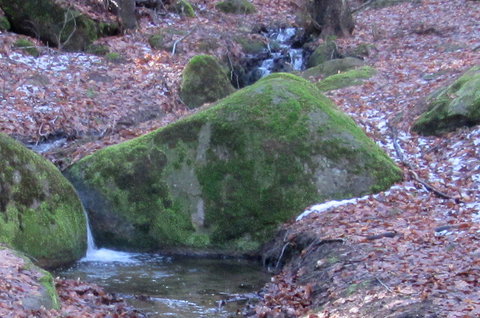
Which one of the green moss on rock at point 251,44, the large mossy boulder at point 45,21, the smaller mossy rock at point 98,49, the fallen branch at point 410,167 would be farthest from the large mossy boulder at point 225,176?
the green moss on rock at point 251,44

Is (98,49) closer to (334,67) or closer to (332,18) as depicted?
(334,67)

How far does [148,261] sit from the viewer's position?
971 cm

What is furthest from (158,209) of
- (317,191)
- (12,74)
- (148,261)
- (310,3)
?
(310,3)

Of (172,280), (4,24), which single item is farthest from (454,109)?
(4,24)

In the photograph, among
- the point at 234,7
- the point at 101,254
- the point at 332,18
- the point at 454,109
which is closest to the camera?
the point at 101,254

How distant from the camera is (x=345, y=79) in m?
15.9

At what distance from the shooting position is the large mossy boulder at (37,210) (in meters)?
8.73

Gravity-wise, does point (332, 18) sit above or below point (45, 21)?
below

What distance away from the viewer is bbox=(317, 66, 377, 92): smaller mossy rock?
1563 centimetres

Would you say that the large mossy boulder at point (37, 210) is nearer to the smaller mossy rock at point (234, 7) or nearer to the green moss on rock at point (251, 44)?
the green moss on rock at point (251, 44)

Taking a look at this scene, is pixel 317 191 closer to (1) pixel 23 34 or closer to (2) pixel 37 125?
(2) pixel 37 125

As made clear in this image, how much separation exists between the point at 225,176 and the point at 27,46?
27.7 feet

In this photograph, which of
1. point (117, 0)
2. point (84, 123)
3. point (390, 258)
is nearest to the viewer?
point (390, 258)

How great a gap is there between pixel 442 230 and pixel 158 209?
4.42m
